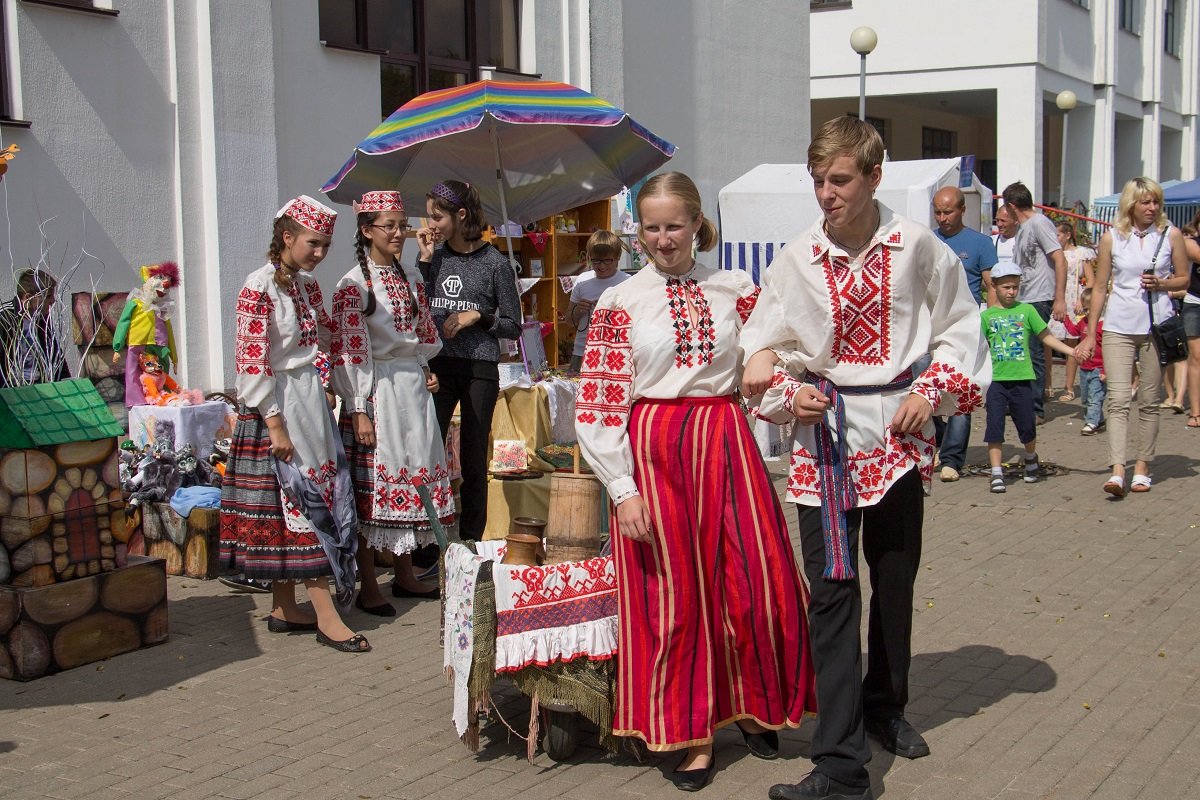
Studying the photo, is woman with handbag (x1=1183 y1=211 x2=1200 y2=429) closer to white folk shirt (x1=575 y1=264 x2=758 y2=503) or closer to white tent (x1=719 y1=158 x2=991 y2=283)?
white tent (x1=719 y1=158 x2=991 y2=283)

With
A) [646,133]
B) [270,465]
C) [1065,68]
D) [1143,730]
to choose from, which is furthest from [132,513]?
[1065,68]

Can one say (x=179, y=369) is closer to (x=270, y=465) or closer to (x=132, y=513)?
(x=132, y=513)

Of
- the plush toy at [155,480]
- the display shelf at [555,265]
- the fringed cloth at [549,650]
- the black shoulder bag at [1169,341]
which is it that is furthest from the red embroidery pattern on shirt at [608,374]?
the display shelf at [555,265]

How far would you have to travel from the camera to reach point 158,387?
9250 mm

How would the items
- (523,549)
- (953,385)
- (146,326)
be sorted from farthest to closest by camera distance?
(146,326), (523,549), (953,385)

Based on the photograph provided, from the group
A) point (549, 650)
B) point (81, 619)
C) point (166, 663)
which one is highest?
point (549, 650)

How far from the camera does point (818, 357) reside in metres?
4.10

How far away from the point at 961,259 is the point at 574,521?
6.04 metres

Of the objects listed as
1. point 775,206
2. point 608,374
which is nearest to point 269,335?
point 608,374

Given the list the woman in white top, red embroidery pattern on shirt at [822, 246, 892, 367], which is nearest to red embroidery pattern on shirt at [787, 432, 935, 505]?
red embroidery pattern on shirt at [822, 246, 892, 367]

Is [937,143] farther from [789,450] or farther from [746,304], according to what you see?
[789,450]

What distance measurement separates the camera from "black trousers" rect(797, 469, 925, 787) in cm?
404

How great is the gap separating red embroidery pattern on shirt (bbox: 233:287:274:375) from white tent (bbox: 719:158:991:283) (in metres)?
6.00

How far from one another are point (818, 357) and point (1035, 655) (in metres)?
2.23
